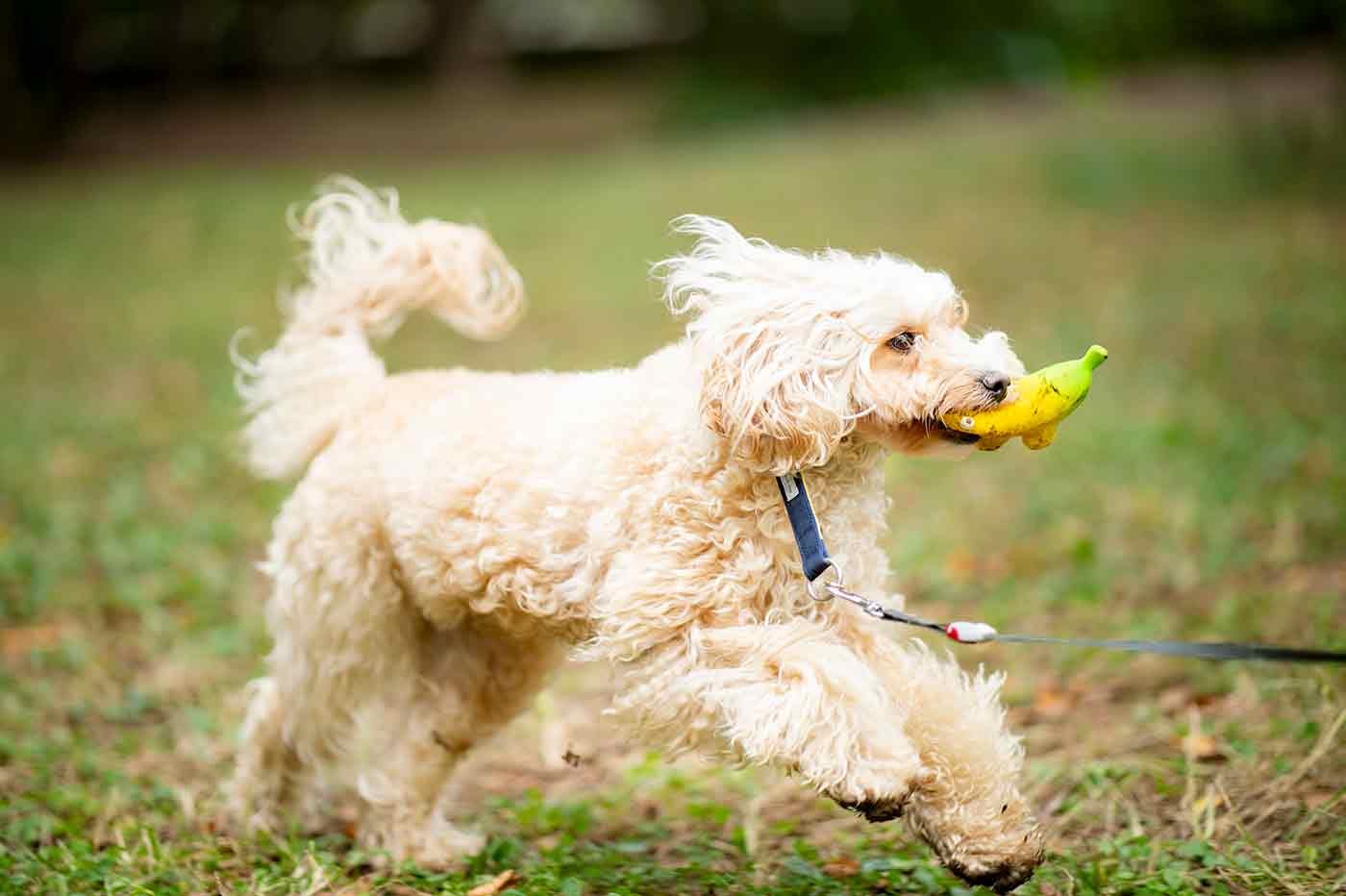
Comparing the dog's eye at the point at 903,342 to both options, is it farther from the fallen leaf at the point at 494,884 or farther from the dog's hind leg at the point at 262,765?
the dog's hind leg at the point at 262,765

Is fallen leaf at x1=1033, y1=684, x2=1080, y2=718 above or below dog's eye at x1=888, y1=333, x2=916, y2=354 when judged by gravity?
below

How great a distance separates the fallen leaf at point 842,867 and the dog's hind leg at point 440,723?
1.03 meters

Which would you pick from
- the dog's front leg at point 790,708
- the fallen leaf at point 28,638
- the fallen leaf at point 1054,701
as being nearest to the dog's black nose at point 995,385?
the dog's front leg at point 790,708

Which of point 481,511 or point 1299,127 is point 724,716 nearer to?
point 481,511

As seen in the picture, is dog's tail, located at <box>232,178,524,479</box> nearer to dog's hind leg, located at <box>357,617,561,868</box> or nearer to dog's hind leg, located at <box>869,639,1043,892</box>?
dog's hind leg, located at <box>357,617,561,868</box>

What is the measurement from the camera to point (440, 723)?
167 inches

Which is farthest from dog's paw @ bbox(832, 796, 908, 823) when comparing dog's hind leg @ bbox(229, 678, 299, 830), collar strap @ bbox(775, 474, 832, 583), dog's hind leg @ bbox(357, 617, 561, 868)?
dog's hind leg @ bbox(229, 678, 299, 830)

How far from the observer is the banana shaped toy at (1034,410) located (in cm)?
320

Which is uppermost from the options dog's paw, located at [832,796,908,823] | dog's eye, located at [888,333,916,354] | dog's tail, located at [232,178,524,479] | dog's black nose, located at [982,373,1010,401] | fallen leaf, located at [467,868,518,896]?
dog's tail, located at [232,178,524,479]

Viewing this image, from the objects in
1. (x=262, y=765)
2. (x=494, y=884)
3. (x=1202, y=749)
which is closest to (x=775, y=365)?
(x=494, y=884)

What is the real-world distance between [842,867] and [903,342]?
157 cm

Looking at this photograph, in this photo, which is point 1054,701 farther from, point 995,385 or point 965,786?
point 995,385

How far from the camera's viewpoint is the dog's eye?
331 cm

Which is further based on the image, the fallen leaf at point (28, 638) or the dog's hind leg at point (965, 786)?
the fallen leaf at point (28, 638)
